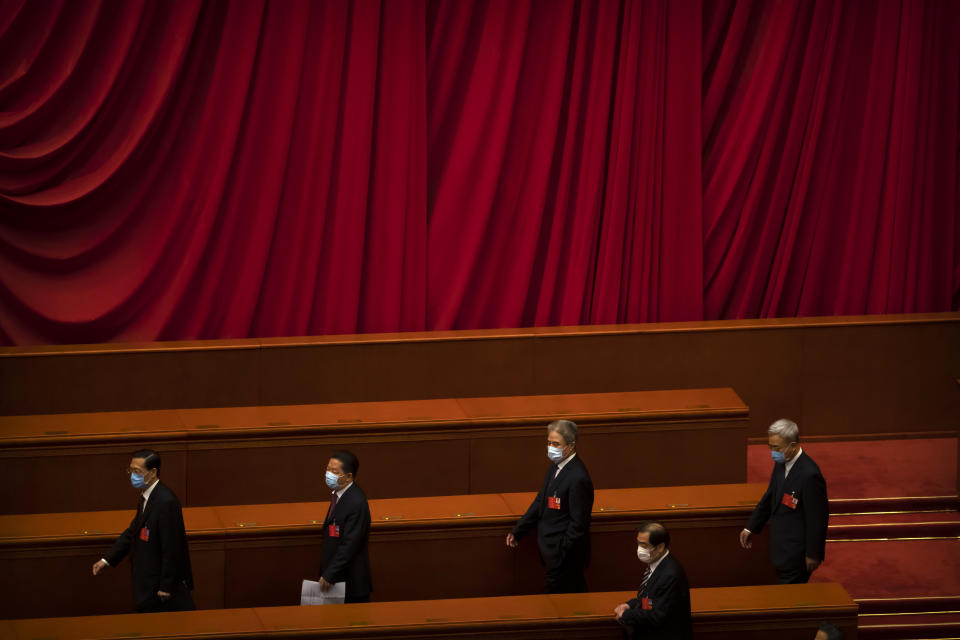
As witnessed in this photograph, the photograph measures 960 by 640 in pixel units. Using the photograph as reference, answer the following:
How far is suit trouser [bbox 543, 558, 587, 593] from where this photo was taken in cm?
607

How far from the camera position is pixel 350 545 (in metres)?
5.79

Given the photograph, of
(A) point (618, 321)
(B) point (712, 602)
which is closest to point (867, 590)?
(B) point (712, 602)

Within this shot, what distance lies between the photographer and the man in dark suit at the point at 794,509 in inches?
232

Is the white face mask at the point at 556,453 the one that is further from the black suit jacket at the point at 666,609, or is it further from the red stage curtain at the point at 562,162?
the red stage curtain at the point at 562,162

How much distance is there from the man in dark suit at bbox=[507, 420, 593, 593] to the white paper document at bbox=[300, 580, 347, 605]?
821 millimetres

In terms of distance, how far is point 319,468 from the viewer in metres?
7.11

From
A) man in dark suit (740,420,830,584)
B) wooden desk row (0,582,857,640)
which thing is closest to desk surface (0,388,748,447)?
man in dark suit (740,420,830,584)

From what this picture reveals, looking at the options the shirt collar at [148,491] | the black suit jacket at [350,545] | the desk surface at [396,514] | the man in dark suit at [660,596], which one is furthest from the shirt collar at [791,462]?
the shirt collar at [148,491]

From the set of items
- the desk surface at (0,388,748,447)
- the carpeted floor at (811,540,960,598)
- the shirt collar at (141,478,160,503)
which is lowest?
the carpeted floor at (811,540,960,598)

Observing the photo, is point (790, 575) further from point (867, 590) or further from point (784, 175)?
point (784, 175)

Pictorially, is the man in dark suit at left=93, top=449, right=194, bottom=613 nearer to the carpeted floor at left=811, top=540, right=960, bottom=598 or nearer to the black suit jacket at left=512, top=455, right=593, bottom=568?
the black suit jacket at left=512, top=455, right=593, bottom=568

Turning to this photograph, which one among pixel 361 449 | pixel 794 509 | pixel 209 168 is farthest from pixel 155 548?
pixel 209 168

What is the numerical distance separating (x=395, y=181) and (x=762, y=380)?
2.29 metres

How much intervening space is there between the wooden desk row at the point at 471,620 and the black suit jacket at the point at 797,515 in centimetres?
28
